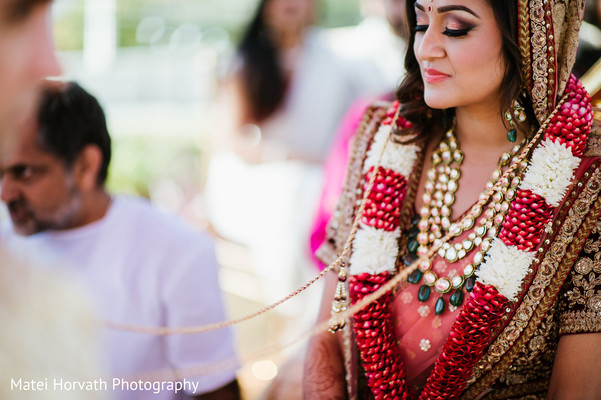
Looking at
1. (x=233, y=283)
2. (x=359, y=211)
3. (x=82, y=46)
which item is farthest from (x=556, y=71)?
(x=82, y=46)

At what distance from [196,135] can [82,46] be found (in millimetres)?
3721

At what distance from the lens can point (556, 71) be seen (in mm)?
1650

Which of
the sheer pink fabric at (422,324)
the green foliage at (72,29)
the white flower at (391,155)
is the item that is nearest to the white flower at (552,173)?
the sheer pink fabric at (422,324)

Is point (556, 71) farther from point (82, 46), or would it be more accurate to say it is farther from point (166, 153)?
point (82, 46)

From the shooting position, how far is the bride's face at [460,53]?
164 cm

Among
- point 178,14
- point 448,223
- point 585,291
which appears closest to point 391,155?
point 448,223

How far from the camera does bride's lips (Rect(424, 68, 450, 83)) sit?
1.68m

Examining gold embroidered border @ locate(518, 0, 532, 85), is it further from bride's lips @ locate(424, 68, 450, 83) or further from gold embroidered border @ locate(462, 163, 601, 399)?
gold embroidered border @ locate(462, 163, 601, 399)

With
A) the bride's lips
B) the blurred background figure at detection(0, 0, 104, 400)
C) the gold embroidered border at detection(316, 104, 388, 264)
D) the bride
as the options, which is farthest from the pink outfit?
the blurred background figure at detection(0, 0, 104, 400)

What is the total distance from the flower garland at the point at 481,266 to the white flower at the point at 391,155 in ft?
0.18

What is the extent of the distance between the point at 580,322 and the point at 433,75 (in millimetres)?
734

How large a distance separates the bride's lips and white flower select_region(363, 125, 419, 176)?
0.27 meters

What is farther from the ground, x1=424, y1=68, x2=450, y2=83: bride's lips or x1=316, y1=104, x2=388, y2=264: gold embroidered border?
x1=424, y1=68, x2=450, y2=83: bride's lips

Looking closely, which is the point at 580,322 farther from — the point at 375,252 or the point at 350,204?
the point at 350,204
